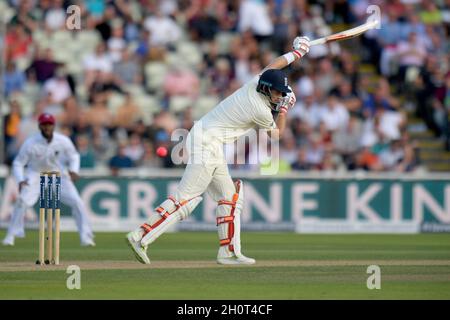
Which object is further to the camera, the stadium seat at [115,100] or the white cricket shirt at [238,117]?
the stadium seat at [115,100]

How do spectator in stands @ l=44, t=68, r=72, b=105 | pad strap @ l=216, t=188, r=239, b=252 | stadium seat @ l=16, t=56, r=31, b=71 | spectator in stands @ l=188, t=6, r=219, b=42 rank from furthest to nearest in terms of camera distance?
spectator in stands @ l=188, t=6, r=219, b=42 → stadium seat @ l=16, t=56, r=31, b=71 → spectator in stands @ l=44, t=68, r=72, b=105 → pad strap @ l=216, t=188, r=239, b=252

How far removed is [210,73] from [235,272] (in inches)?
452

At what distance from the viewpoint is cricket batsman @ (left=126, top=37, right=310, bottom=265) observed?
11.8m

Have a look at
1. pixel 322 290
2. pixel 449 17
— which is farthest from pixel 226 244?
pixel 449 17

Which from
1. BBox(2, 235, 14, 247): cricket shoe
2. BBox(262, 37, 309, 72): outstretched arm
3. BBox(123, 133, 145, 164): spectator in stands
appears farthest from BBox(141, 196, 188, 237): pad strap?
BBox(123, 133, 145, 164): spectator in stands

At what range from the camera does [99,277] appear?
438 inches

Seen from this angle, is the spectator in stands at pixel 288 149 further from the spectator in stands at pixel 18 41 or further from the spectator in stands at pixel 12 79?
the spectator in stands at pixel 18 41

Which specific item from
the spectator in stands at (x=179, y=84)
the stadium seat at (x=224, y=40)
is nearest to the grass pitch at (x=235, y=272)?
the spectator in stands at (x=179, y=84)

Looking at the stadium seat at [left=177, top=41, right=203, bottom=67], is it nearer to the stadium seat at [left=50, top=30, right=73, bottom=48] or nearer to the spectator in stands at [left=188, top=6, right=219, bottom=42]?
the spectator in stands at [left=188, top=6, right=219, bottom=42]

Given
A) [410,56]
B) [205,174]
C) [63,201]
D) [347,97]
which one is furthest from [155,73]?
[205,174]

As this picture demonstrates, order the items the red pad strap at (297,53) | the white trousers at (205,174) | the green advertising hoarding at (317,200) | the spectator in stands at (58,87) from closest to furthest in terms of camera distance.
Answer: the white trousers at (205,174) < the red pad strap at (297,53) < the green advertising hoarding at (317,200) < the spectator in stands at (58,87)

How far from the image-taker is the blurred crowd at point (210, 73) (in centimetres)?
2123

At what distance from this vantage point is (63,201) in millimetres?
16031

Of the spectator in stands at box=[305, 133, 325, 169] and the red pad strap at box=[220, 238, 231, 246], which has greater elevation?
the spectator in stands at box=[305, 133, 325, 169]
